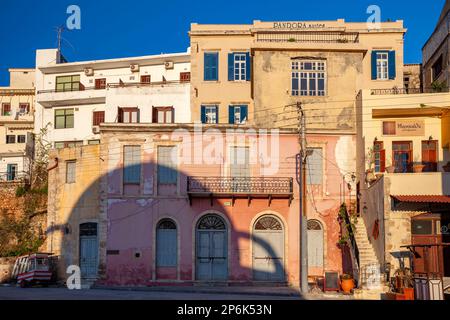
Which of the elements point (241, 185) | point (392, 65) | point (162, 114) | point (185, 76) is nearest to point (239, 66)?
point (162, 114)

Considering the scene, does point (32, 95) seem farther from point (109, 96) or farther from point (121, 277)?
point (121, 277)

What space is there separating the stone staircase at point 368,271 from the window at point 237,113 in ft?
37.9

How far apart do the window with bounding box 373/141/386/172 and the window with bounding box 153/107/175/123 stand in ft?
52.0

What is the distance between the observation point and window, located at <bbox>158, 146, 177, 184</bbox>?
112ft

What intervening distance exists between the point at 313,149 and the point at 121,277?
1177 centimetres

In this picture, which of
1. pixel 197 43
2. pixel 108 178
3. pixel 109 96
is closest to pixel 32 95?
pixel 109 96

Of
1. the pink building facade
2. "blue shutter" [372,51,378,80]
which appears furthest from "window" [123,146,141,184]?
"blue shutter" [372,51,378,80]

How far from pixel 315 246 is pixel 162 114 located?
1593 centimetres

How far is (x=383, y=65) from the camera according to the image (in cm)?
4181

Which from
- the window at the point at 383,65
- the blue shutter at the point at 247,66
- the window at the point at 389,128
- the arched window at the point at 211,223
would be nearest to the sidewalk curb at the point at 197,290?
the arched window at the point at 211,223

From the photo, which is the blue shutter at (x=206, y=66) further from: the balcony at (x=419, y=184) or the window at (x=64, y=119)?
the balcony at (x=419, y=184)

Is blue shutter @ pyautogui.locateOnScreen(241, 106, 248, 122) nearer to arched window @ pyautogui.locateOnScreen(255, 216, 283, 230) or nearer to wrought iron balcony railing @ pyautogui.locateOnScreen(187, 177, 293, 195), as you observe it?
wrought iron balcony railing @ pyautogui.locateOnScreen(187, 177, 293, 195)

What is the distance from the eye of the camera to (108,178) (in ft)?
112

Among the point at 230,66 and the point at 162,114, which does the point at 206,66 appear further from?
the point at 162,114
